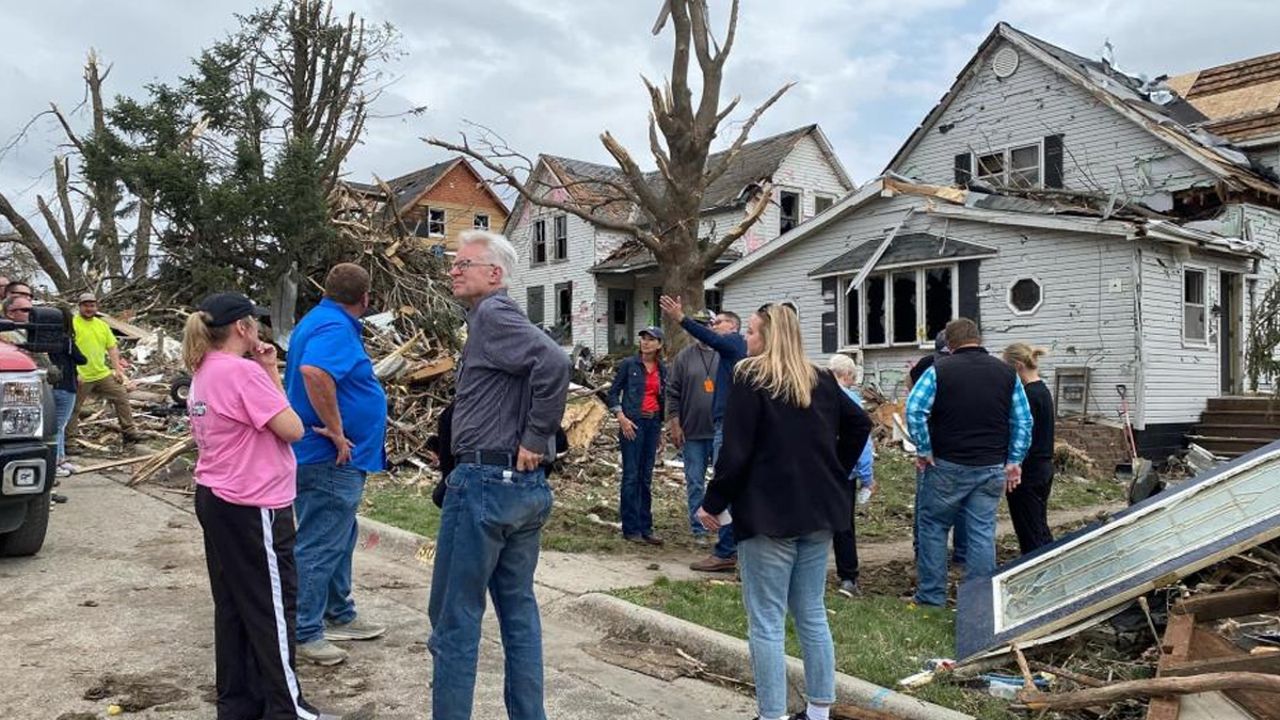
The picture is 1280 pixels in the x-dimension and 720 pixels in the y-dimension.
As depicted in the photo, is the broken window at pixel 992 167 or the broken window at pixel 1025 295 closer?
the broken window at pixel 1025 295

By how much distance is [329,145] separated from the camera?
2389cm

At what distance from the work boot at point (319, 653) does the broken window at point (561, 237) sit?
29.6 metres

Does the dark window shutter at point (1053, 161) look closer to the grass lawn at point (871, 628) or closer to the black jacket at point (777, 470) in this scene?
the grass lawn at point (871, 628)

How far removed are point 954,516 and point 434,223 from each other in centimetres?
3899

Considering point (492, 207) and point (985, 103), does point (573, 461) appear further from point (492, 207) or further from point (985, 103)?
point (492, 207)

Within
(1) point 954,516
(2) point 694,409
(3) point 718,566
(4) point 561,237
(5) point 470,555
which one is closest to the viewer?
(5) point 470,555

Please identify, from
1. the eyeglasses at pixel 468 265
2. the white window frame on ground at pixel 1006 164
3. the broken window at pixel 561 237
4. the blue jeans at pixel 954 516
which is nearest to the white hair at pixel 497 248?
the eyeglasses at pixel 468 265

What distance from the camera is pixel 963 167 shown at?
2125 cm

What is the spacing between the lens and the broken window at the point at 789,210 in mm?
30656

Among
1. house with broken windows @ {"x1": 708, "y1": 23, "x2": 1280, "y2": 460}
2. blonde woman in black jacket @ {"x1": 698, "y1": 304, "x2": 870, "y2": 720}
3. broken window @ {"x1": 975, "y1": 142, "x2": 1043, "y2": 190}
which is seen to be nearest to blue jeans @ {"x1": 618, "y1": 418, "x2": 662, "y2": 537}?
blonde woman in black jacket @ {"x1": 698, "y1": 304, "x2": 870, "y2": 720}

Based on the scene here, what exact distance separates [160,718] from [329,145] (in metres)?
22.1

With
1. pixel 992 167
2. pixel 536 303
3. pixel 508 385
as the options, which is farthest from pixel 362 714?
pixel 536 303

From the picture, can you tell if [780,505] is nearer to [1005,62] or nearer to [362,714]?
[362,714]

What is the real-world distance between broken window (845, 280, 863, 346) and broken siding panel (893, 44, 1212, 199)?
5066 mm
